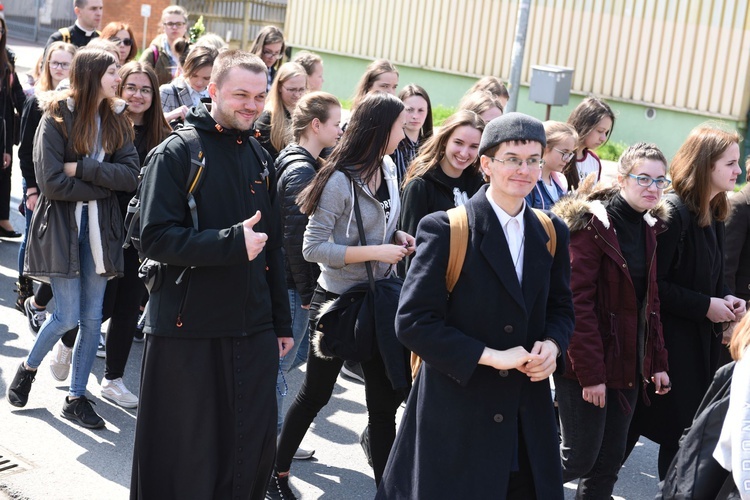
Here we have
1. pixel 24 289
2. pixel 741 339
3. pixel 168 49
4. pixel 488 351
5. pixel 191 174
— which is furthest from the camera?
pixel 168 49

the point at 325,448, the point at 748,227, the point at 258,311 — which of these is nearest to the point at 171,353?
the point at 258,311

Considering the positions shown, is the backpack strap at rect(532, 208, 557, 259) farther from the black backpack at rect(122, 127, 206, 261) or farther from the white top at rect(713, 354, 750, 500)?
the black backpack at rect(122, 127, 206, 261)

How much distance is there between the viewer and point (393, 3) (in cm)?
1977

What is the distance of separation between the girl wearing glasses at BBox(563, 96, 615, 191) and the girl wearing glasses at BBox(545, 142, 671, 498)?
222 cm

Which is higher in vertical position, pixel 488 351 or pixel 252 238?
pixel 252 238

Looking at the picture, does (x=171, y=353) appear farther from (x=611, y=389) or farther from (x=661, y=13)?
(x=661, y=13)

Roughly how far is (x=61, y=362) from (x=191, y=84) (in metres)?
2.57

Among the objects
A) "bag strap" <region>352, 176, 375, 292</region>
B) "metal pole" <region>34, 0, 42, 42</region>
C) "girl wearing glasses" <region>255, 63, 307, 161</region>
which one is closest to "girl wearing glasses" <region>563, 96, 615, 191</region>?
→ "girl wearing glasses" <region>255, 63, 307, 161</region>

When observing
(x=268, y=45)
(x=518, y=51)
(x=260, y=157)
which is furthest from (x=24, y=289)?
(x=518, y=51)

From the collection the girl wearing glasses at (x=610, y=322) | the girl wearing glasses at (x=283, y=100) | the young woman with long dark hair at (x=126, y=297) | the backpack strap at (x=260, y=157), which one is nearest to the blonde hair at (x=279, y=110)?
the girl wearing glasses at (x=283, y=100)

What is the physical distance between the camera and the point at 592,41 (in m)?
17.3

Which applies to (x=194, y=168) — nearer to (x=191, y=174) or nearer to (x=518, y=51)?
(x=191, y=174)

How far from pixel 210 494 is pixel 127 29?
6.43 metres

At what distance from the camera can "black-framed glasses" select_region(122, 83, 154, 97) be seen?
637cm
